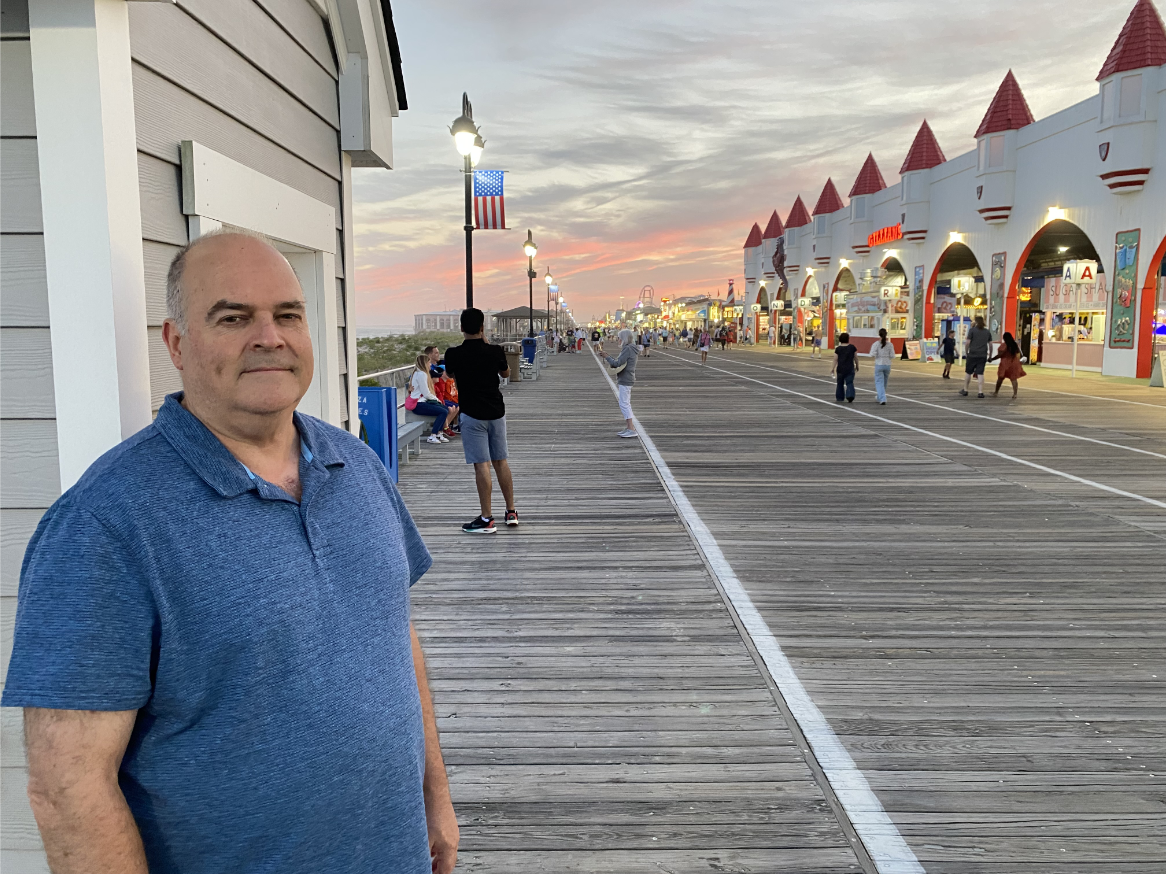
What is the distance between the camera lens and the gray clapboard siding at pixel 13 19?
83.8 inches

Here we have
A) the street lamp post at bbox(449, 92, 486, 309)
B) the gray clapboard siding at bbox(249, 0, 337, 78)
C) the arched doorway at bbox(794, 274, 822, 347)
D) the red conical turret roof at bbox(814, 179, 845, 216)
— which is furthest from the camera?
the arched doorway at bbox(794, 274, 822, 347)

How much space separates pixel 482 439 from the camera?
22.7 ft

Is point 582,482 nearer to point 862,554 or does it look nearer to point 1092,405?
point 862,554

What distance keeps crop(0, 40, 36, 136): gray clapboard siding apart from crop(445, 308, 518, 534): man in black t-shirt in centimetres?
443

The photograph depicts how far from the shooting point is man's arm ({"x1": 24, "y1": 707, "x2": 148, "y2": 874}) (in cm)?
116

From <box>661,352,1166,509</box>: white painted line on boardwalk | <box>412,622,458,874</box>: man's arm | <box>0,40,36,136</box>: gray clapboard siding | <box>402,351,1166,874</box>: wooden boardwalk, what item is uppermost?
<box>0,40,36,136</box>: gray clapboard siding

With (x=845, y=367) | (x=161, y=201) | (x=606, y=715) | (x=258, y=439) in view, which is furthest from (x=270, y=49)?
(x=845, y=367)

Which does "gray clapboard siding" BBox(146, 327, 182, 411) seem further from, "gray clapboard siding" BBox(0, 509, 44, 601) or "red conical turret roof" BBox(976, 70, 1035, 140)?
"red conical turret roof" BBox(976, 70, 1035, 140)

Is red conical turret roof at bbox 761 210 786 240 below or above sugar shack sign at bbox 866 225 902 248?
above

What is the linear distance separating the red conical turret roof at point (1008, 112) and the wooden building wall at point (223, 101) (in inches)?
1317

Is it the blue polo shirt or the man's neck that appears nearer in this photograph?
the blue polo shirt

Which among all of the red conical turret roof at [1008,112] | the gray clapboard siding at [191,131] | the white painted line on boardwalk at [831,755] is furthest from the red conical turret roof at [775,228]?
the gray clapboard siding at [191,131]

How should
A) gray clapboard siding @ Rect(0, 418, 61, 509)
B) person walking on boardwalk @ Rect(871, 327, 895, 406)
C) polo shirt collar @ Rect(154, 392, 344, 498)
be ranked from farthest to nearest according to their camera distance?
person walking on boardwalk @ Rect(871, 327, 895, 406) → gray clapboard siding @ Rect(0, 418, 61, 509) → polo shirt collar @ Rect(154, 392, 344, 498)

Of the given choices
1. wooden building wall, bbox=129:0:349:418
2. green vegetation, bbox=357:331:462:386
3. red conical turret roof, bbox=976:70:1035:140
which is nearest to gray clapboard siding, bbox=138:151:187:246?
wooden building wall, bbox=129:0:349:418
